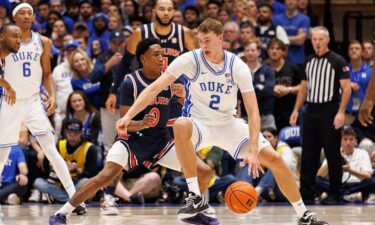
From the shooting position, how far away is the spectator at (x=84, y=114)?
42.0 feet

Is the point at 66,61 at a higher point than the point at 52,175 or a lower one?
higher

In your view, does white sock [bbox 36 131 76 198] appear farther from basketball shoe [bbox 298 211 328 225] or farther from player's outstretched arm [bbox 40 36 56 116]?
basketball shoe [bbox 298 211 328 225]

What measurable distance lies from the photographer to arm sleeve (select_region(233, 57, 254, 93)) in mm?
4641

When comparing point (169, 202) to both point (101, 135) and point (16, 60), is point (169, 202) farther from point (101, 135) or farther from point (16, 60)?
point (16, 60)

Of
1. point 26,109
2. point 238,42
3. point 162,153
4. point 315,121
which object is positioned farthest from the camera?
point 238,42

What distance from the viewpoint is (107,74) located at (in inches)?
528

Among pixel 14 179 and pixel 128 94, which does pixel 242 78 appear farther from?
pixel 14 179

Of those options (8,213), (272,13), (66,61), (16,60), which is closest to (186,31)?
(16,60)

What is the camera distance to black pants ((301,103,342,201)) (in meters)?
11.7

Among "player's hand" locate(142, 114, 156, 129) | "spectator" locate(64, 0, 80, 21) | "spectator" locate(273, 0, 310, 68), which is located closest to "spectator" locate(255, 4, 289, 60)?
"spectator" locate(273, 0, 310, 68)

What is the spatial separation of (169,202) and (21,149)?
2.21m

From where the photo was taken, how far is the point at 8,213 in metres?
10.0

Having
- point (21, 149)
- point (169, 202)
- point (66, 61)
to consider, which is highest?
point (66, 61)

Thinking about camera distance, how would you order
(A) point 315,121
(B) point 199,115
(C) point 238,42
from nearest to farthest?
(B) point 199,115
(A) point 315,121
(C) point 238,42
